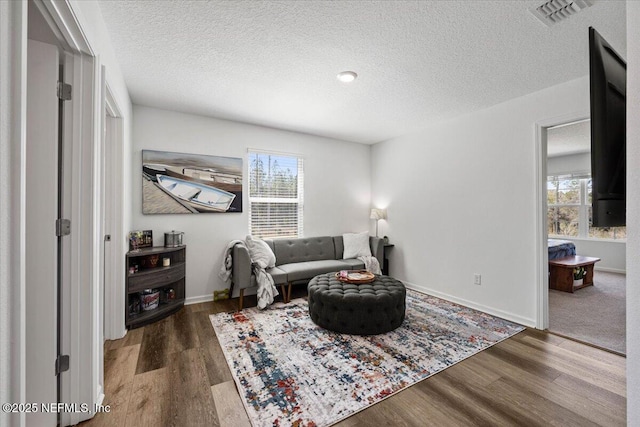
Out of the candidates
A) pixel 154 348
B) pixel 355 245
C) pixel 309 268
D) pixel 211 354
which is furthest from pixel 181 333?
pixel 355 245

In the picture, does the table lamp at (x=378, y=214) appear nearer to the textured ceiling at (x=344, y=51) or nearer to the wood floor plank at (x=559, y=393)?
the textured ceiling at (x=344, y=51)

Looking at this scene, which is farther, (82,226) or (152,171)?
(152,171)

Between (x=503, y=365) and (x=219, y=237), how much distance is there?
11.1 feet

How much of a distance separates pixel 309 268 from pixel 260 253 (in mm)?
686

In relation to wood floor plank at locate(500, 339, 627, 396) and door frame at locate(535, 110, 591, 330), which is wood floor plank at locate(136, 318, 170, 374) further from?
door frame at locate(535, 110, 591, 330)

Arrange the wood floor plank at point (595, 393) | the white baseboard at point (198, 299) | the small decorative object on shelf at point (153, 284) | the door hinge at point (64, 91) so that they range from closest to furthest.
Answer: the door hinge at point (64, 91)
the wood floor plank at point (595, 393)
the small decorative object on shelf at point (153, 284)
the white baseboard at point (198, 299)

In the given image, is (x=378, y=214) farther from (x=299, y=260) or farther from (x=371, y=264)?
(x=299, y=260)

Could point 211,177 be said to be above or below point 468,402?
above

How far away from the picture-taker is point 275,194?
4324 millimetres

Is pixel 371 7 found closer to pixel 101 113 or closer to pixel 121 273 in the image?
pixel 101 113

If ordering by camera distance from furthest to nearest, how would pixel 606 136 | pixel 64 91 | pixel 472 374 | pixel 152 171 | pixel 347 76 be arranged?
1. pixel 152 171
2. pixel 347 76
3. pixel 472 374
4. pixel 64 91
5. pixel 606 136

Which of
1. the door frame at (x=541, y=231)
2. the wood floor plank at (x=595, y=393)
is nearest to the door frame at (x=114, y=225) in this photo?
the wood floor plank at (x=595, y=393)

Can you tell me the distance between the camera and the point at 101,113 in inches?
68.2

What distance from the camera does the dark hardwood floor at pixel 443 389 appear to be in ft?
5.39
